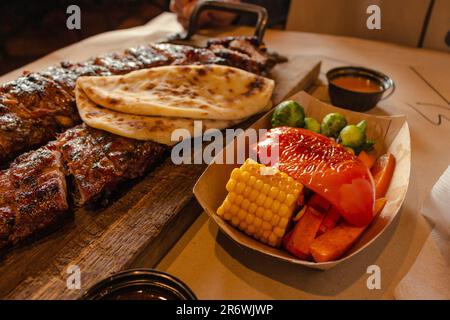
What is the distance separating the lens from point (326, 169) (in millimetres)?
1808

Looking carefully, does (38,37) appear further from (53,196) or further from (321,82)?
(53,196)

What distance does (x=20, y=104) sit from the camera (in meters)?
2.35

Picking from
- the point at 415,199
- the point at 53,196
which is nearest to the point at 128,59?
the point at 53,196

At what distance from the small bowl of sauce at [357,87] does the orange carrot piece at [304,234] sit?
1.45 meters

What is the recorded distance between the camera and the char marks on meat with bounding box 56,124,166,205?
1932 mm

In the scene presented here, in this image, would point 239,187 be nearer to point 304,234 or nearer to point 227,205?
point 227,205

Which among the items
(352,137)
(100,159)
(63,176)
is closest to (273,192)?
(352,137)

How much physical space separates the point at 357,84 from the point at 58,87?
7.51 feet

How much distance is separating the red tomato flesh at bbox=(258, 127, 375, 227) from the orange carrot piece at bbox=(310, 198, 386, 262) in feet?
0.15

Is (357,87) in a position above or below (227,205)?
above

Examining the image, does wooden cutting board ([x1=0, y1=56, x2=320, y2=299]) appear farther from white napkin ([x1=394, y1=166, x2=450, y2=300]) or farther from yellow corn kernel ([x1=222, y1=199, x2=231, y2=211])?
white napkin ([x1=394, y1=166, x2=450, y2=300])

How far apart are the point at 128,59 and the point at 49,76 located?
2.16 ft

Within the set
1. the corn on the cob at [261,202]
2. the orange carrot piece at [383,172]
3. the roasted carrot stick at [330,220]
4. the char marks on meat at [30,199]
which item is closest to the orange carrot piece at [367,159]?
the orange carrot piece at [383,172]

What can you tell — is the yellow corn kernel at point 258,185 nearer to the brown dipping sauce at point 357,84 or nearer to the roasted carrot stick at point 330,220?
the roasted carrot stick at point 330,220
